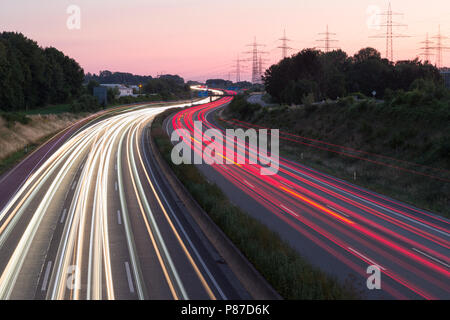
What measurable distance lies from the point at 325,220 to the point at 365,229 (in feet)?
7.26

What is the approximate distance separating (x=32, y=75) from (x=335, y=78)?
78802 mm

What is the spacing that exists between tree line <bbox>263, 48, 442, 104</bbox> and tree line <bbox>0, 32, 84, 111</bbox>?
200 feet

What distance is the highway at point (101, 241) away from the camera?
13.8 m

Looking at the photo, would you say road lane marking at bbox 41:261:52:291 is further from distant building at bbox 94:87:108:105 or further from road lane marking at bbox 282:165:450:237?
distant building at bbox 94:87:108:105

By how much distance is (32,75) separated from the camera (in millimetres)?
113750

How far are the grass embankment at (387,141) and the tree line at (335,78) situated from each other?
1463cm

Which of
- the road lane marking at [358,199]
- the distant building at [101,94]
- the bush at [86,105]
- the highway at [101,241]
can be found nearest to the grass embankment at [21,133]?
the highway at [101,241]

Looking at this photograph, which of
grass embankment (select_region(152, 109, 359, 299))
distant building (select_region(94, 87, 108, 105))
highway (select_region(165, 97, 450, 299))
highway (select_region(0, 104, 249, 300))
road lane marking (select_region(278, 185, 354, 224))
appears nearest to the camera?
grass embankment (select_region(152, 109, 359, 299))

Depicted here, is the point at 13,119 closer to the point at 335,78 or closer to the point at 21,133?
the point at 21,133

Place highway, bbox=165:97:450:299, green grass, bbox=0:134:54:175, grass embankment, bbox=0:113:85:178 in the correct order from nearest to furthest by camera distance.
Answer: highway, bbox=165:97:450:299 < green grass, bbox=0:134:54:175 < grass embankment, bbox=0:113:85:178

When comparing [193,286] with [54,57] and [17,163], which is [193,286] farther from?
[54,57]

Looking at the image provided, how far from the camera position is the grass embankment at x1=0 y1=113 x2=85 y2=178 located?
4091 centimetres

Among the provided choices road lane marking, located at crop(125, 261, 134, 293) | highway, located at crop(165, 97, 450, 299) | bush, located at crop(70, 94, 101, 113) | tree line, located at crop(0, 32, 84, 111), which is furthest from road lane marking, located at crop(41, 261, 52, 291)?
tree line, located at crop(0, 32, 84, 111)

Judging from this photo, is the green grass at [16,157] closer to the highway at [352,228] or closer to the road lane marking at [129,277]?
the highway at [352,228]
